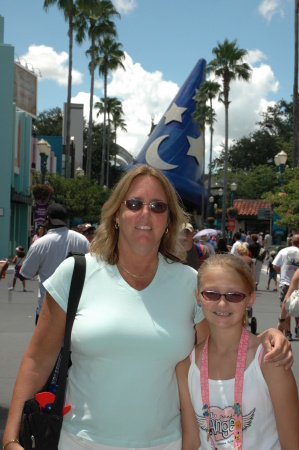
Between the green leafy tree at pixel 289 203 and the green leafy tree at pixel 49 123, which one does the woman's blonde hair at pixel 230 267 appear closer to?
the green leafy tree at pixel 289 203

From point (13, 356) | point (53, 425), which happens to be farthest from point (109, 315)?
point (13, 356)

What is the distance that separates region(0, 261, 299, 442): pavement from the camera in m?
7.42

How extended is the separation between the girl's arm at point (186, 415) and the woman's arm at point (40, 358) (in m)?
0.48

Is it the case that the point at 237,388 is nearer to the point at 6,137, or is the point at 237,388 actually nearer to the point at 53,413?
the point at 53,413

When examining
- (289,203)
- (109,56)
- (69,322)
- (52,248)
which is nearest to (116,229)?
(69,322)

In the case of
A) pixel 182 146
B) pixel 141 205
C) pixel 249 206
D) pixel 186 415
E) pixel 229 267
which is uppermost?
pixel 182 146

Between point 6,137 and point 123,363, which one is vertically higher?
point 6,137

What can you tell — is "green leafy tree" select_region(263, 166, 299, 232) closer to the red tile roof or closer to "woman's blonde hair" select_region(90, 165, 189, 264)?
"woman's blonde hair" select_region(90, 165, 189, 264)

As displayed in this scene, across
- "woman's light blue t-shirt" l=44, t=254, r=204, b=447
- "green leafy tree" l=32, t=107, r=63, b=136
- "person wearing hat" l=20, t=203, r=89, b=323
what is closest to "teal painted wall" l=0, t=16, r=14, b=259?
"person wearing hat" l=20, t=203, r=89, b=323

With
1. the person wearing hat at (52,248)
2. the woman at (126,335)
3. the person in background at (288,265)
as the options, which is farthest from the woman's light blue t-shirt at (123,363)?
the person in background at (288,265)

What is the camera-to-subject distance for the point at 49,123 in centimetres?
8362

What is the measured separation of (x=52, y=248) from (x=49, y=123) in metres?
78.2

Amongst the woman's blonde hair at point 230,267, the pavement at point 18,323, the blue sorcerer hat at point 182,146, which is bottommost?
the pavement at point 18,323

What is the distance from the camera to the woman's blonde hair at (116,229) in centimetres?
290
